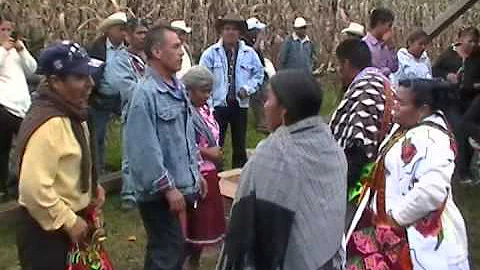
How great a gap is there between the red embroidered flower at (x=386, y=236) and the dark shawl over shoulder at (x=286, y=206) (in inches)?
55.0

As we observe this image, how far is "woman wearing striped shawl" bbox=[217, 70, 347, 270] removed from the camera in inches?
165

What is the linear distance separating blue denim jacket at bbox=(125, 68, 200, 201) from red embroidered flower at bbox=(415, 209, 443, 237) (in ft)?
4.84

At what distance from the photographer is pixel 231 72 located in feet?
33.7

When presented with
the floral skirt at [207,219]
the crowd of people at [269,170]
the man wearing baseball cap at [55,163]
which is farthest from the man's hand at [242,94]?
the man wearing baseball cap at [55,163]

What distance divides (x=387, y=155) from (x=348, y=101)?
66 cm

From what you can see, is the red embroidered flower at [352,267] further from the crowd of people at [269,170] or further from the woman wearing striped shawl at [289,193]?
the woman wearing striped shawl at [289,193]

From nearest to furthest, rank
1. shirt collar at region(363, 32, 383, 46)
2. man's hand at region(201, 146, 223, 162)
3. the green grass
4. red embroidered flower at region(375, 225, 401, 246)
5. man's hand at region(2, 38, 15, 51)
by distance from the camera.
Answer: red embroidered flower at region(375, 225, 401, 246)
man's hand at region(201, 146, 223, 162)
the green grass
man's hand at region(2, 38, 15, 51)
shirt collar at region(363, 32, 383, 46)

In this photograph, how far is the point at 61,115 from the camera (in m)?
4.91

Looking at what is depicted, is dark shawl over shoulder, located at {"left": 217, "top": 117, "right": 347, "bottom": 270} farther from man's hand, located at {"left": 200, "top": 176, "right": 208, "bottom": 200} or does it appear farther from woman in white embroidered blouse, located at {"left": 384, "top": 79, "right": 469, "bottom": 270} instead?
man's hand, located at {"left": 200, "top": 176, "right": 208, "bottom": 200}

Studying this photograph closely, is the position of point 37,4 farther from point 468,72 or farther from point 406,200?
point 406,200

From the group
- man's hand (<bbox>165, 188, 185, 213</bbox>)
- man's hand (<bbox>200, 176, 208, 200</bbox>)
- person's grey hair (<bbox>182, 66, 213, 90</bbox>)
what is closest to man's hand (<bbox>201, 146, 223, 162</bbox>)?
man's hand (<bbox>200, 176, 208, 200</bbox>)

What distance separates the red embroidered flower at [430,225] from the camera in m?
5.46

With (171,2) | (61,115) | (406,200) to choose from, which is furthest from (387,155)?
(171,2)

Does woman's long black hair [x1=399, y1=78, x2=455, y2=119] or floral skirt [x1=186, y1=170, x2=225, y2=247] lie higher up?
woman's long black hair [x1=399, y1=78, x2=455, y2=119]
